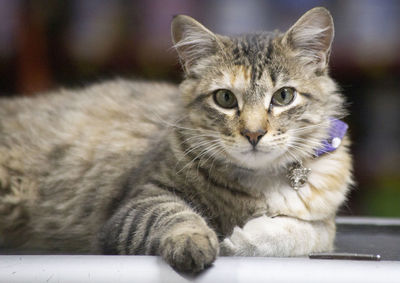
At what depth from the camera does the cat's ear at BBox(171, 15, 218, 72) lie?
4.67 ft

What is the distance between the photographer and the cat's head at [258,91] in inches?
51.2

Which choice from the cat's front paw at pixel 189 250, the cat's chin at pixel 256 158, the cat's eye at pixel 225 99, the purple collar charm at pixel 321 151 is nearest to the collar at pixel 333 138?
the purple collar charm at pixel 321 151

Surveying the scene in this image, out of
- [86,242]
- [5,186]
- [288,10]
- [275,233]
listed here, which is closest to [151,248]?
[275,233]

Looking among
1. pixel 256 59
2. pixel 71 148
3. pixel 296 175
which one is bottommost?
pixel 71 148

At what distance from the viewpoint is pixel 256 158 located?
131 centimetres

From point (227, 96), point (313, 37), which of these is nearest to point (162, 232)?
point (227, 96)

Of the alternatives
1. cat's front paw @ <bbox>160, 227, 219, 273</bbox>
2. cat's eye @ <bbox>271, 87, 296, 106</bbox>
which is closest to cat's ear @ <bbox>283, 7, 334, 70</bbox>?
cat's eye @ <bbox>271, 87, 296, 106</bbox>

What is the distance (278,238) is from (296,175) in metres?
0.19

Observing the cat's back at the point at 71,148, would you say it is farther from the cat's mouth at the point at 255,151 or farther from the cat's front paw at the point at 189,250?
the cat's front paw at the point at 189,250

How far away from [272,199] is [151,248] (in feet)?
1.20

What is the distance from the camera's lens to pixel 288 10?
221 cm

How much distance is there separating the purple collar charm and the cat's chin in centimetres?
7

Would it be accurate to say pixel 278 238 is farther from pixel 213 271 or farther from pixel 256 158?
pixel 213 271

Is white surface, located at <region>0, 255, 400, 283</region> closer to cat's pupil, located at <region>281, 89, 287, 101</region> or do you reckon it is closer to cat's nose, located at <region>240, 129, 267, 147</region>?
cat's nose, located at <region>240, 129, 267, 147</region>
